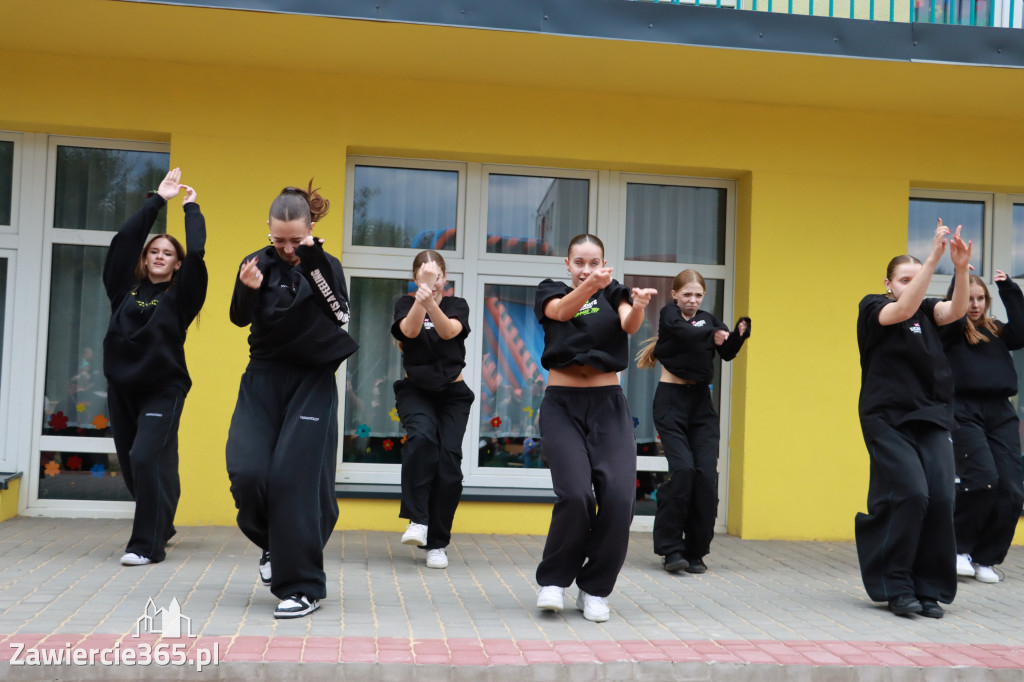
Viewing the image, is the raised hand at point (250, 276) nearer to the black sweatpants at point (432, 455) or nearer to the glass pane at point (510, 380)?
the black sweatpants at point (432, 455)

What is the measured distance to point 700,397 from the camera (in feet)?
22.2

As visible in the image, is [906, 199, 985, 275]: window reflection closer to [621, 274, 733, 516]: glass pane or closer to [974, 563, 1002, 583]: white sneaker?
[621, 274, 733, 516]: glass pane

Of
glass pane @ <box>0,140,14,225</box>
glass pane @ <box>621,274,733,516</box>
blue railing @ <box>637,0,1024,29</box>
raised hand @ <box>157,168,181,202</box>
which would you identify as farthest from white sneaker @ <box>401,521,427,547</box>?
blue railing @ <box>637,0,1024,29</box>

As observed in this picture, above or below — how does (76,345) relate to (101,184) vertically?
below

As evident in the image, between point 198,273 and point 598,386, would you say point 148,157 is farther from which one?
point 598,386

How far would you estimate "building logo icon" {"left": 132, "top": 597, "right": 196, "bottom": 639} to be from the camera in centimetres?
425

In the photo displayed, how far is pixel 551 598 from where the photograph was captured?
4930 millimetres

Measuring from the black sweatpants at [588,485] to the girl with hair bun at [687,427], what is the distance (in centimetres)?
150

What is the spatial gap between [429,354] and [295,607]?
228 centimetres

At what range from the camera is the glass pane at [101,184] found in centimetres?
819

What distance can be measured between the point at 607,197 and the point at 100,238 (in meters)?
4.22

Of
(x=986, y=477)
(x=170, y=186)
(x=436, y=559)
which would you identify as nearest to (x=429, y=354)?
(x=436, y=559)

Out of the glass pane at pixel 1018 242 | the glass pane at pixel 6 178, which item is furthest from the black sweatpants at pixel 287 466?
the glass pane at pixel 1018 242

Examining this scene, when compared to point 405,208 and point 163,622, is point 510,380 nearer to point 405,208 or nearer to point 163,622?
point 405,208
